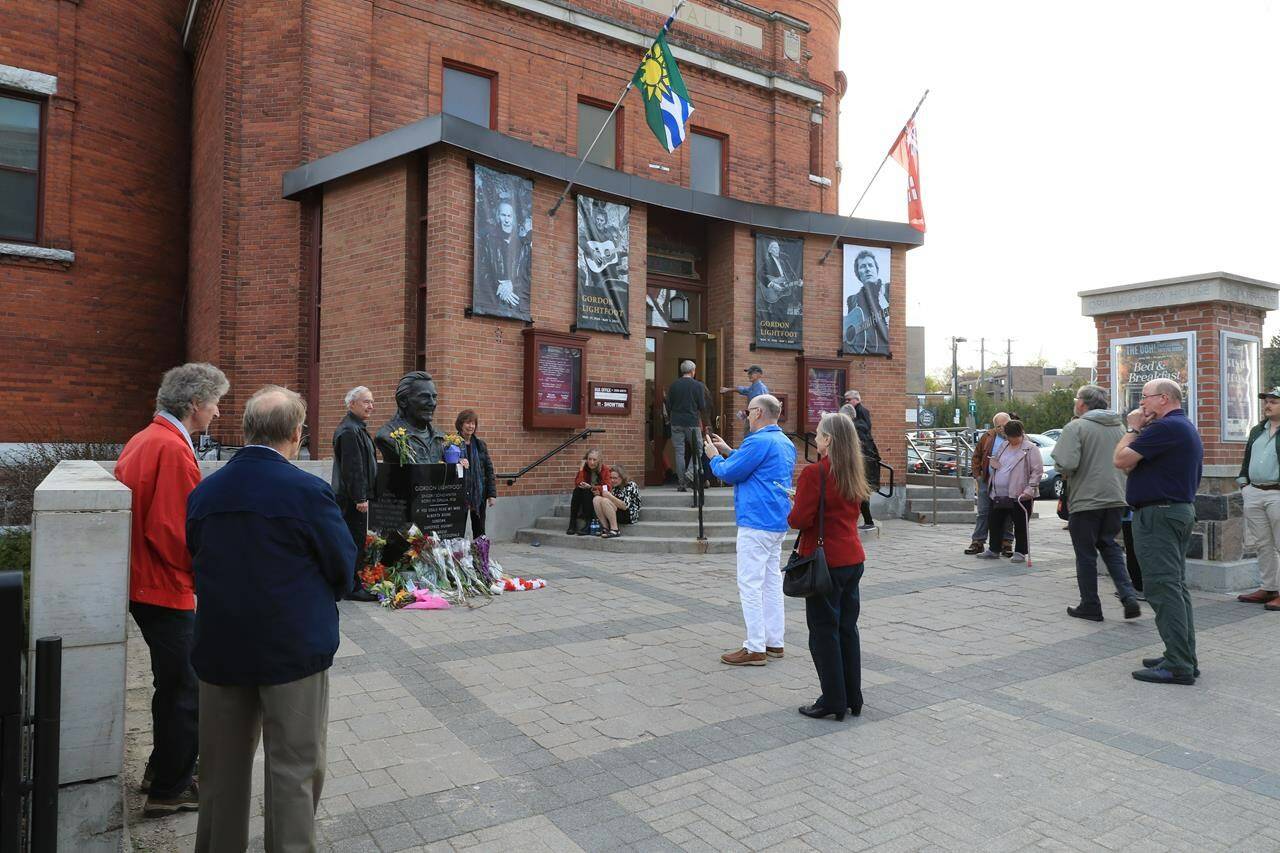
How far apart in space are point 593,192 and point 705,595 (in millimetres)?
6967

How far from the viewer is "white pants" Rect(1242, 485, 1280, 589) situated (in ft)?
25.4

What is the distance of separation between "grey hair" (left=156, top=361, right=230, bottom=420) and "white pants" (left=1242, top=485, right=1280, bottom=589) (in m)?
8.93

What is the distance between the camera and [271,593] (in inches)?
105

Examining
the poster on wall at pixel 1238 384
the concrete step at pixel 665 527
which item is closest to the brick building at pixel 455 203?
the concrete step at pixel 665 527

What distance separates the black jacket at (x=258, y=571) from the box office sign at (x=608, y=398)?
9.48 metres

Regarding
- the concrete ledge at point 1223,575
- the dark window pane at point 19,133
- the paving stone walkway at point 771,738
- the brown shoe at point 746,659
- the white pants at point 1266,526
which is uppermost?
the dark window pane at point 19,133

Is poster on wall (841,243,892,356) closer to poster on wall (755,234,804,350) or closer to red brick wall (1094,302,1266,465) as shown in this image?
poster on wall (755,234,804,350)

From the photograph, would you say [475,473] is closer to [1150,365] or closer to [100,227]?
[1150,365]

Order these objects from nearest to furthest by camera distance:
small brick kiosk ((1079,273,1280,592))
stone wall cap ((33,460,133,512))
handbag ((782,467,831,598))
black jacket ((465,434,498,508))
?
stone wall cap ((33,460,133,512)) → handbag ((782,467,831,598)) → small brick kiosk ((1079,273,1280,592)) → black jacket ((465,434,498,508))

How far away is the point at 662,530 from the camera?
1095 centimetres

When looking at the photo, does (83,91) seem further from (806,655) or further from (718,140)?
(806,655)

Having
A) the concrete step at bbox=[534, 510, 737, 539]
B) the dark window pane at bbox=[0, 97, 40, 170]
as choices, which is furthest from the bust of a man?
the dark window pane at bbox=[0, 97, 40, 170]

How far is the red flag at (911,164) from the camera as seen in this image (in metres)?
14.4

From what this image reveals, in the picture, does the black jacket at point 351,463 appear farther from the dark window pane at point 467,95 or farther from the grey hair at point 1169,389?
the dark window pane at point 467,95
